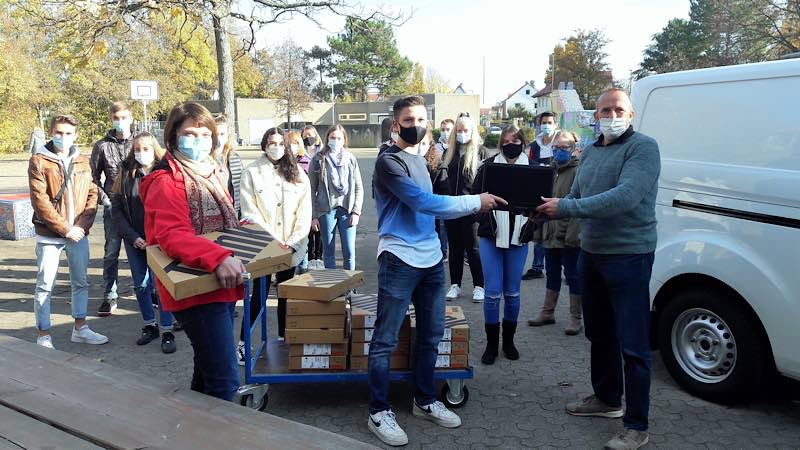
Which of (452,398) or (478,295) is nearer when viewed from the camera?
(452,398)

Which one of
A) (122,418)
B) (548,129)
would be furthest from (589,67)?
(122,418)

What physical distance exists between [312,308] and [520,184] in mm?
1582

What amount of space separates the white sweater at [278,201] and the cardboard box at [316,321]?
2.92ft

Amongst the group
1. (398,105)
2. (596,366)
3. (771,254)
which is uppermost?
(398,105)

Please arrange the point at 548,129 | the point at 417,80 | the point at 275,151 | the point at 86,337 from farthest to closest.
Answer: the point at 417,80 → the point at 548,129 → the point at 86,337 → the point at 275,151

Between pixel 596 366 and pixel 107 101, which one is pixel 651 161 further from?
pixel 107 101

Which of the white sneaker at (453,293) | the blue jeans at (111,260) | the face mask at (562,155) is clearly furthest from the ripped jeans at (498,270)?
the blue jeans at (111,260)

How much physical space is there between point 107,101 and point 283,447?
3943cm

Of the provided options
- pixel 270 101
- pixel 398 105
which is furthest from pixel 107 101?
pixel 398 105

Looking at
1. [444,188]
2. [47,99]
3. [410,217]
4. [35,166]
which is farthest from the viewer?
[47,99]

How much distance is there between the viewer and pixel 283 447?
5.80 feet

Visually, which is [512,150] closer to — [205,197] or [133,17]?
[205,197]

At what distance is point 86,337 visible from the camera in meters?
5.19

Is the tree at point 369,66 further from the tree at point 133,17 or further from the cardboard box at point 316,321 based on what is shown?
the cardboard box at point 316,321
